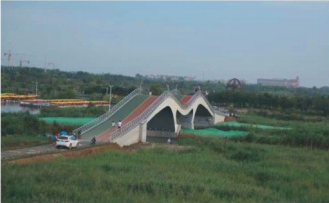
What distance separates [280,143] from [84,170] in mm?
21150

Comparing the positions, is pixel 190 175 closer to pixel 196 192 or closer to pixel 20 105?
pixel 196 192

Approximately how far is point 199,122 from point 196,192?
37.5 metres

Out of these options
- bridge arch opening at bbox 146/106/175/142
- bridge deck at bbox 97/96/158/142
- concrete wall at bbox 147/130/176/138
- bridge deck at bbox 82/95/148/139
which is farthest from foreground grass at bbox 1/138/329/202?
bridge arch opening at bbox 146/106/175/142

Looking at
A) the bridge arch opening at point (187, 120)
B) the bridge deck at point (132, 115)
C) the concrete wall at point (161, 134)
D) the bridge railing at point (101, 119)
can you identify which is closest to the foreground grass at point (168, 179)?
the bridge deck at point (132, 115)

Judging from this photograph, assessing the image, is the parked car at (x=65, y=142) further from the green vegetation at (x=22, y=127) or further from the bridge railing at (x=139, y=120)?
the green vegetation at (x=22, y=127)

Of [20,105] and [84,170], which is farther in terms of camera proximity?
[20,105]

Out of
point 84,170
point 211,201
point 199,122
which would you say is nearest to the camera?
point 211,201

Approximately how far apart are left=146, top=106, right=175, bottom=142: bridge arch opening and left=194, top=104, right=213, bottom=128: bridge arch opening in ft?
31.4

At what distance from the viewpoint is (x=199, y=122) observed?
52469 millimetres

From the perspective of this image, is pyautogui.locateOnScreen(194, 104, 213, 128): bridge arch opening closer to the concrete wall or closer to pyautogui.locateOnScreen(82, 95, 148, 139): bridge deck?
the concrete wall

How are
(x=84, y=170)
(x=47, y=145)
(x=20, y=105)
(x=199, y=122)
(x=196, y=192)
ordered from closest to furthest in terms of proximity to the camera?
1. (x=196, y=192)
2. (x=84, y=170)
3. (x=47, y=145)
4. (x=199, y=122)
5. (x=20, y=105)

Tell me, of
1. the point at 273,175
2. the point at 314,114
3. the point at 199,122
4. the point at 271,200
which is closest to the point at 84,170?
the point at 271,200

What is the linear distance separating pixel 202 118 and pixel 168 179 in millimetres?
36065

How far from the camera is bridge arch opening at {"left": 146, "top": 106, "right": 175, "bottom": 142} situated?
130 feet
